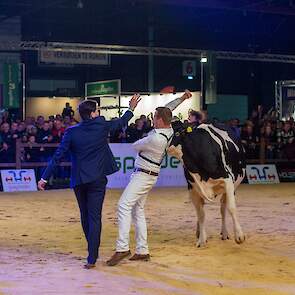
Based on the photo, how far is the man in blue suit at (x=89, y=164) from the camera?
24.6 ft

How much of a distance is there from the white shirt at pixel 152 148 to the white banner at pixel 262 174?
12524mm

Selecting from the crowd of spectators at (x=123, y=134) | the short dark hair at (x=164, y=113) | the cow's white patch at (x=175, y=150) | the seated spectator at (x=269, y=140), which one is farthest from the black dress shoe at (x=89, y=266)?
the seated spectator at (x=269, y=140)

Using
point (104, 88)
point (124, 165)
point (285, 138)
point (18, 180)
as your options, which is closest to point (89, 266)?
point (18, 180)

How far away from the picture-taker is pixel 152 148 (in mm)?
7855

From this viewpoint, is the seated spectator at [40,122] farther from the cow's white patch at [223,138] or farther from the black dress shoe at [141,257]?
the black dress shoe at [141,257]

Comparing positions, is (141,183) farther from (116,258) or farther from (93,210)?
(116,258)

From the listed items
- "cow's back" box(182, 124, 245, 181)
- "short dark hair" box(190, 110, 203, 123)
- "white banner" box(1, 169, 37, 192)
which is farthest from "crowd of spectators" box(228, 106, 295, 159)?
"cow's back" box(182, 124, 245, 181)

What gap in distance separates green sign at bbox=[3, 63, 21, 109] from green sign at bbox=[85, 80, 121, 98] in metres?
3.33

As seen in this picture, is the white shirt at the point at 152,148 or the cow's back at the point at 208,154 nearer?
the white shirt at the point at 152,148

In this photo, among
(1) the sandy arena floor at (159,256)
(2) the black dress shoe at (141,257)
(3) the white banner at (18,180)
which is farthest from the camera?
(3) the white banner at (18,180)

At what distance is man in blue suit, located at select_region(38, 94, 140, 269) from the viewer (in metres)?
7.49

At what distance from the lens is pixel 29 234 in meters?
10.2

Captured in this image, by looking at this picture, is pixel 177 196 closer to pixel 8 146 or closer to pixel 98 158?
pixel 8 146

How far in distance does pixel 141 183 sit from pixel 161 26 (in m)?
24.7
